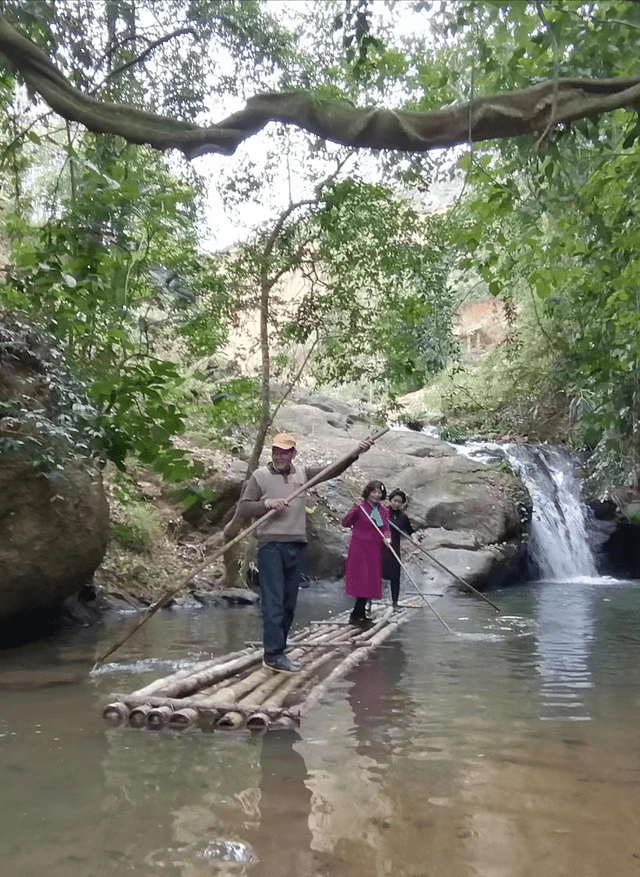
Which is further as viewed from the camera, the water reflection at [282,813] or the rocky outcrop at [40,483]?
the rocky outcrop at [40,483]

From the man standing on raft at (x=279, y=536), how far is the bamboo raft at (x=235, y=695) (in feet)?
0.89

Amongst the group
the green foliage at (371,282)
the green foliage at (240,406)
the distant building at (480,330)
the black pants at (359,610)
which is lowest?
the black pants at (359,610)

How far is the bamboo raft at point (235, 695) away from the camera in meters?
4.89

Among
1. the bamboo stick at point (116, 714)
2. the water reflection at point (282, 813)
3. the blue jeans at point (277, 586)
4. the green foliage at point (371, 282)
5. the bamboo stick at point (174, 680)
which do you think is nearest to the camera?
the water reflection at point (282, 813)

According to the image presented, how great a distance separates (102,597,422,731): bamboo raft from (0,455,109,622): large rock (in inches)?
103

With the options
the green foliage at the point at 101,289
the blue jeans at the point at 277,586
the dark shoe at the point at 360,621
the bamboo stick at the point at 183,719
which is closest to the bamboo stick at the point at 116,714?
the bamboo stick at the point at 183,719

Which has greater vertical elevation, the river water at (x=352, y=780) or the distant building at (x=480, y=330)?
the distant building at (x=480, y=330)

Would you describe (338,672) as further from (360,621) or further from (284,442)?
(360,621)

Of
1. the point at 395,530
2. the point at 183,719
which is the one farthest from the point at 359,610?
the point at 183,719

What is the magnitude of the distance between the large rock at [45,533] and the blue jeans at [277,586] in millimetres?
3034

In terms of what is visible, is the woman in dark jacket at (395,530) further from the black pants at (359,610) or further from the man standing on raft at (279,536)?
the man standing on raft at (279,536)

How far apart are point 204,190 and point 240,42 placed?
7.63 ft

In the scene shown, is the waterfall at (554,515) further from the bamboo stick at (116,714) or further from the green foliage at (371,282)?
the bamboo stick at (116,714)

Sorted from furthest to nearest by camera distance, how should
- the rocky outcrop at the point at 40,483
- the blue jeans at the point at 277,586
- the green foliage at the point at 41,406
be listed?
the rocky outcrop at the point at 40,483, the green foliage at the point at 41,406, the blue jeans at the point at 277,586
